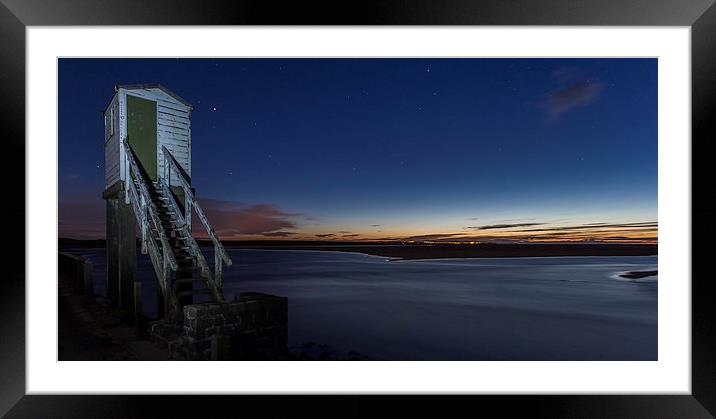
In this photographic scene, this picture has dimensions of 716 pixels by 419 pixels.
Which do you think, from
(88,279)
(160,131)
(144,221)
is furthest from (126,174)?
(88,279)

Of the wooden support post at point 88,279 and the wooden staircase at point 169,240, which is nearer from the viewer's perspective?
the wooden staircase at point 169,240

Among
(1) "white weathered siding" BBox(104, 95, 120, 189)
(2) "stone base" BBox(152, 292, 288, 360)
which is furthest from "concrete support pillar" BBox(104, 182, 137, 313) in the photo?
(2) "stone base" BBox(152, 292, 288, 360)

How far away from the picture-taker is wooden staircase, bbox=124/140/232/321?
13.7ft

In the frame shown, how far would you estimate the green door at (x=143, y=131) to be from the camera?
16.8 ft

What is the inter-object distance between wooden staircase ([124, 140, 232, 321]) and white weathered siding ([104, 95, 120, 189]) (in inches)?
15.9

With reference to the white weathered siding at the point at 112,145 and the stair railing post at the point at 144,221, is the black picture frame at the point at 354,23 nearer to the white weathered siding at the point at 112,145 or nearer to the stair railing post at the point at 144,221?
the stair railing post at the point at 144,221

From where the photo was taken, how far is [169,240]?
480 cm

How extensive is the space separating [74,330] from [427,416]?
16.7 ft

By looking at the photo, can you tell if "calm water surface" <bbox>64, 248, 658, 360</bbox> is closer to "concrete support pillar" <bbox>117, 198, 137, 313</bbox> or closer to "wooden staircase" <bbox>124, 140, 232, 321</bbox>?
"concrete support pillar" <bbox>117, 198, 137, 313</bbox>

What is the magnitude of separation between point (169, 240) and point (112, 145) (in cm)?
190

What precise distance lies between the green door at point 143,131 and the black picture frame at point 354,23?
3225 mm

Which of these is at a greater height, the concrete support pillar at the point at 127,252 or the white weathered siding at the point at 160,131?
the white weathered siding at the point at 160,131

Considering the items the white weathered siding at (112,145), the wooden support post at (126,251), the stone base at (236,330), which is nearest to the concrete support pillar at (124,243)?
the wooden support post at (126,251)

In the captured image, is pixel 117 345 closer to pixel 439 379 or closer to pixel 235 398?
pixel 235 398
